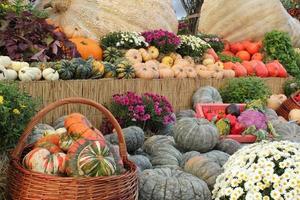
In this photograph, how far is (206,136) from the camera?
4344 mm

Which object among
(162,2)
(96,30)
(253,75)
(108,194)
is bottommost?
(108,194)

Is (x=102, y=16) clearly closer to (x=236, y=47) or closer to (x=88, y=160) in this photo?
(x=236, y=47)

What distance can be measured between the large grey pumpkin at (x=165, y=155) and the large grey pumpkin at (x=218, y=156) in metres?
0.26

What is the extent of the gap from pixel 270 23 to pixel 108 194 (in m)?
7.64

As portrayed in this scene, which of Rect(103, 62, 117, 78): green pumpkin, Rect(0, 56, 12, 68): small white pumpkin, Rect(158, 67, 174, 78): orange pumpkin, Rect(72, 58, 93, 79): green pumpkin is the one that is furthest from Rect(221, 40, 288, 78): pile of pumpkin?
Rect(0, 56, 12, 68): small white pumpkin

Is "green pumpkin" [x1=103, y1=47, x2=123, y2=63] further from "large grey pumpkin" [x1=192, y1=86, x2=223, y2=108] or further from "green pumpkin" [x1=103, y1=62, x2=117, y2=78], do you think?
"large grey pumpkin" [x1=192, y1=86, x2=223, y2=108]

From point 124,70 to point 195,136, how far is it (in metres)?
1.74

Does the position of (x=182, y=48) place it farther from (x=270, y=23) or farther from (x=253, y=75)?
(x=270, y=23)

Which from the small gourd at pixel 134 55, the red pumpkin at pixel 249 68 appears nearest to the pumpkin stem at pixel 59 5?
the small gourd at pixel 134 55

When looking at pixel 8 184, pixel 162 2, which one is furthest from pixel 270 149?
pixel 162 2

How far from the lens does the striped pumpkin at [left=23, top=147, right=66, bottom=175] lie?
270cm

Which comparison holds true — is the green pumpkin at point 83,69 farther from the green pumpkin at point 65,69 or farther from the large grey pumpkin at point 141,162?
the large grey pumpkin at point 141,162

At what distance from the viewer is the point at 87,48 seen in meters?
6.50

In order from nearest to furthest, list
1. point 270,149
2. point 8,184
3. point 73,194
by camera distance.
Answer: point 73,194
point 8,184
point 270,149
